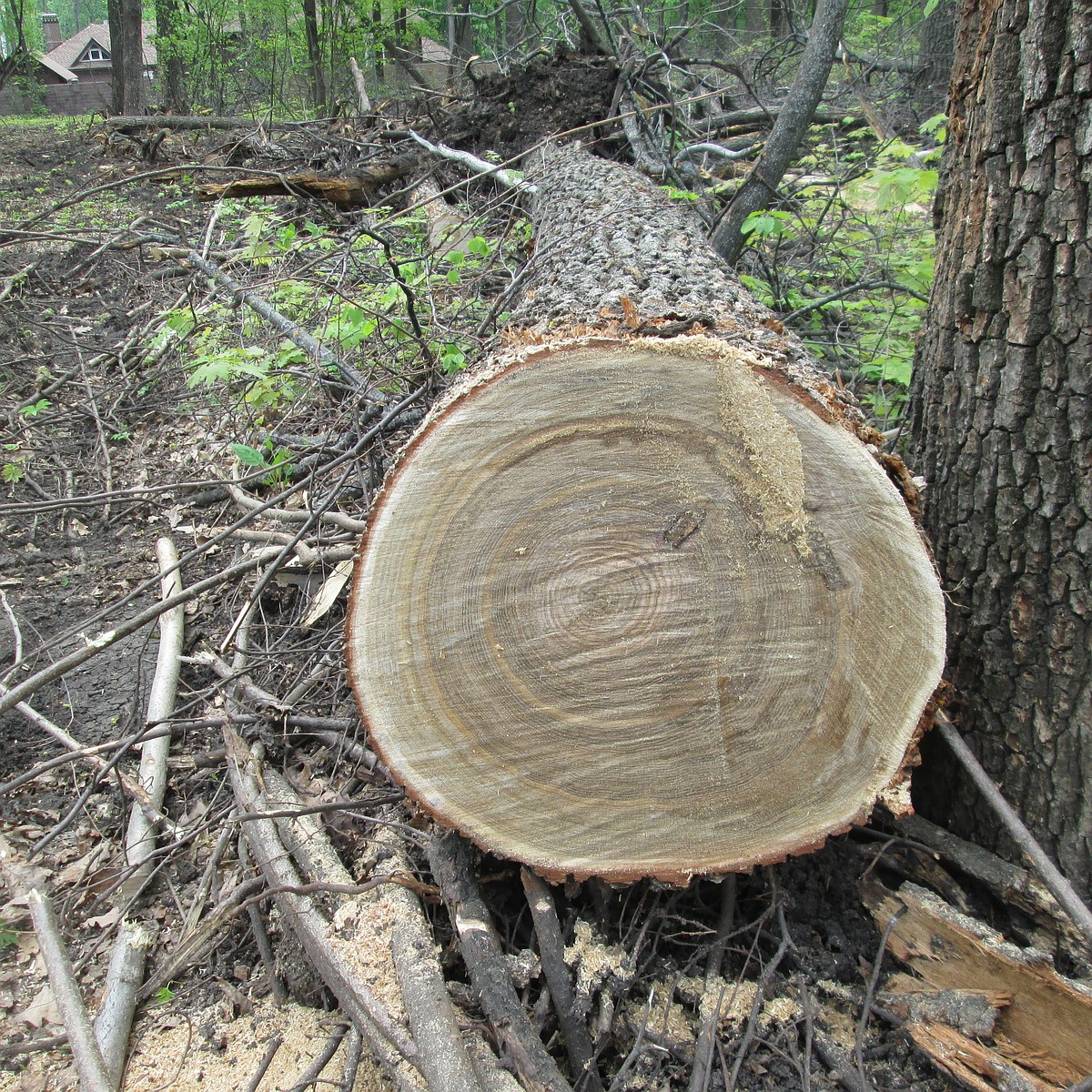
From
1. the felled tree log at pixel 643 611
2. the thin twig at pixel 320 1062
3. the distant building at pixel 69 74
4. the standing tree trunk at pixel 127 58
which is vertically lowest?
the thin twig at pixel 320 1062

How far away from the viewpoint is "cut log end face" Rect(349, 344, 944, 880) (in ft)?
4.52

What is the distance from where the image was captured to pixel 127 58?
1059cm

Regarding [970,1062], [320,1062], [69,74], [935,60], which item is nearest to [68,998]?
[320,1062]

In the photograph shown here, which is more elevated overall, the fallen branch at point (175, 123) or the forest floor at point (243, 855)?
the fallen branch at point (175, 123)

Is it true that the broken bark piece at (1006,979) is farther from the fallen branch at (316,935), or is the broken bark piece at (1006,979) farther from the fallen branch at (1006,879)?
the fallen branch at (316,935)

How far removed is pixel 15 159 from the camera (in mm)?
9422

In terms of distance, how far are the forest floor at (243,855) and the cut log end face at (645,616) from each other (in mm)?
260

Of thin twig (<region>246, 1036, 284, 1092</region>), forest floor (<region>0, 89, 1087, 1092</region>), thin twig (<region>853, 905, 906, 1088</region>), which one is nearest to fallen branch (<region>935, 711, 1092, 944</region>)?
forest floor (<region>0, 89, 1087, 1092</region>)

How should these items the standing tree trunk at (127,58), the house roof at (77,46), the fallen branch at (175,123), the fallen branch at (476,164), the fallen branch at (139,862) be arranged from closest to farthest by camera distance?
the fallen branch at (139,862)
the fallen branch at (476,164)
the fallen branch at (175,123)
the standing tree trunk at (127,58)
the house roof at (77,46)

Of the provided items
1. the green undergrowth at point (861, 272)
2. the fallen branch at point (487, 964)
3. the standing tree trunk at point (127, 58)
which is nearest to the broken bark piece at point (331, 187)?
the green undergrowth at point (861, 272)

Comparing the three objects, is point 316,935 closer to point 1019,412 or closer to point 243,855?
point 243,855

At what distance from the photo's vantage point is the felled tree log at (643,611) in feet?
4.52

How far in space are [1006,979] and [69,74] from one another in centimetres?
4379

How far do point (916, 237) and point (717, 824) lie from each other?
422 centimetres
